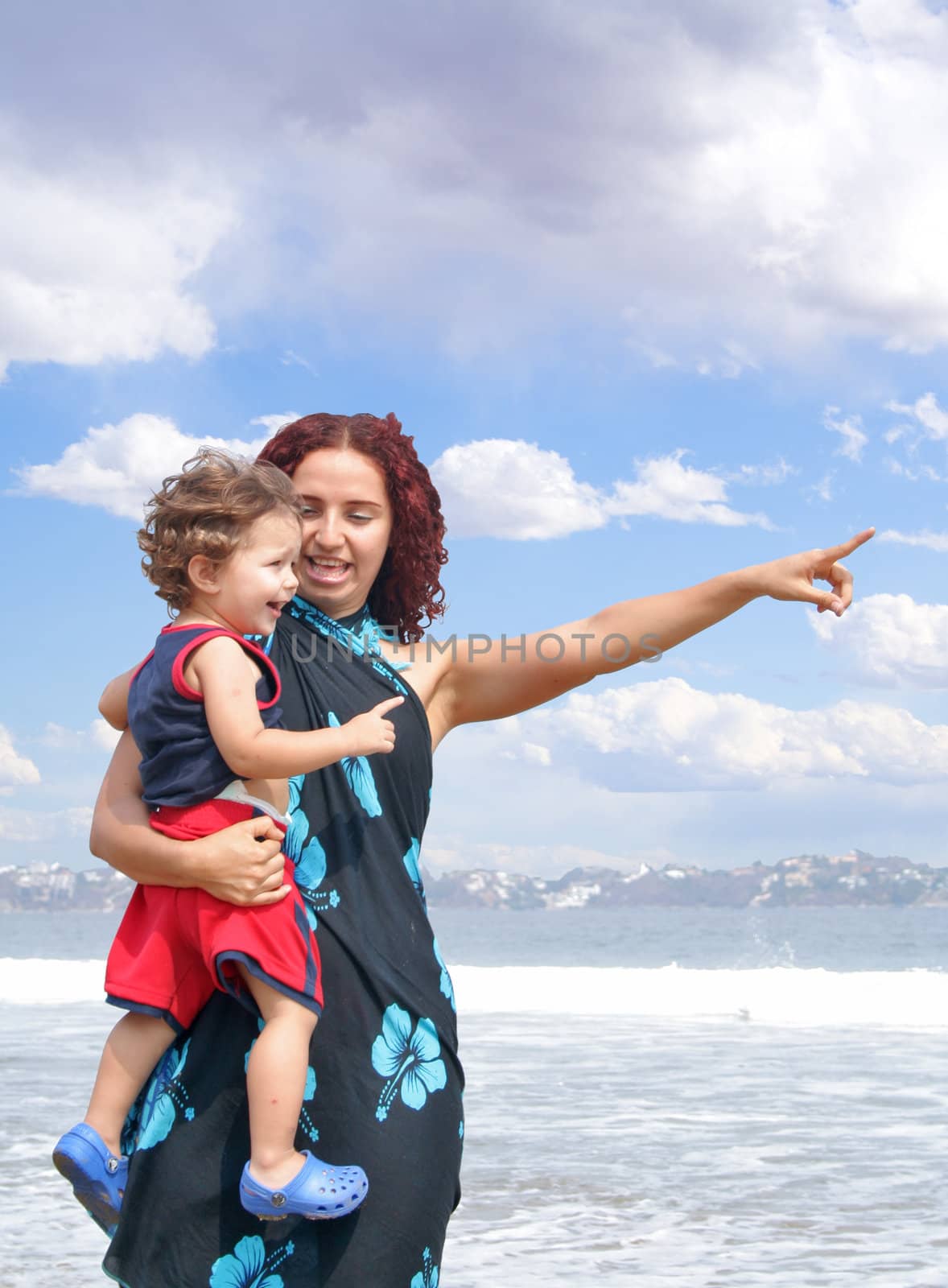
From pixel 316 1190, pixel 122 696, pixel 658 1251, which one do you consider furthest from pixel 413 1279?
pixel 658 1251

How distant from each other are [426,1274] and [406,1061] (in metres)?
0.32

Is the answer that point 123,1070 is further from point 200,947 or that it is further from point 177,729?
point 177,729

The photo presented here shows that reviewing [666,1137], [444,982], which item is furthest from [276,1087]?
[666,1137]

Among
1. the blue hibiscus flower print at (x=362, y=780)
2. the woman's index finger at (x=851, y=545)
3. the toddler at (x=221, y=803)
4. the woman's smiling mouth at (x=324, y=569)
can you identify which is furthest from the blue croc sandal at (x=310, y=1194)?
the woman's index finger at (x=851, y=545)

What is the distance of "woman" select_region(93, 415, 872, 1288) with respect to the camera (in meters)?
1.91

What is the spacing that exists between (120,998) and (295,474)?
0.93 metres

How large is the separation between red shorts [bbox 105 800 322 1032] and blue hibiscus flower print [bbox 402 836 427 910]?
8.6 inches

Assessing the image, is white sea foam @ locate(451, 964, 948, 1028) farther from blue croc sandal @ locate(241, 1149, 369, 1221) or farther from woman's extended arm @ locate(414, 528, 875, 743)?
blue croc sandal @ locate(241, 1149, 369, 1221)

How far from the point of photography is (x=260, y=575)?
6.63 feet

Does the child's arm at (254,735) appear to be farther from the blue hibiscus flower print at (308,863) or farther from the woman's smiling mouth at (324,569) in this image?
the woman's smiling mouth at (324,569)

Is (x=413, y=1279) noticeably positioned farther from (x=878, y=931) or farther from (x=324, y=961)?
(x=878, y=931)

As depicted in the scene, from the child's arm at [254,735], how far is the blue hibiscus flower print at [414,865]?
283mm

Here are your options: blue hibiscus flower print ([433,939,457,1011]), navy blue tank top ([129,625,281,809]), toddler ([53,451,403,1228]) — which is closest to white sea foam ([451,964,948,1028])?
blue hibiscus flower print ([433,939,457,1011])

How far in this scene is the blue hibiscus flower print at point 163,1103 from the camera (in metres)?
1.96
